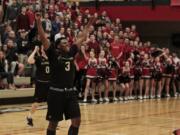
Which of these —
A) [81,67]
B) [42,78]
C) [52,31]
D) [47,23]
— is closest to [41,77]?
[42,78]

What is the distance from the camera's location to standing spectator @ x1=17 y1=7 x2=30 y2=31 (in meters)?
20.7

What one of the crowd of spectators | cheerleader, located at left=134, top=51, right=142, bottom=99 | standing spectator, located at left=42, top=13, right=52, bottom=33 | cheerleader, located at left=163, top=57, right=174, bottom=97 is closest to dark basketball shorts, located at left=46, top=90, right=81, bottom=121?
the crowd of spectators

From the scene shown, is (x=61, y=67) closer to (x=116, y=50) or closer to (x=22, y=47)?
(x=22, y=47)

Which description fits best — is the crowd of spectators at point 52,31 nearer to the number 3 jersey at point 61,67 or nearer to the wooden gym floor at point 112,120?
the wooden gym floor at point 112,120

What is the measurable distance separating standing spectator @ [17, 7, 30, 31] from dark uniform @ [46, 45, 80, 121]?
39.2 feet

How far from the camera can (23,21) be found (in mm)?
20781

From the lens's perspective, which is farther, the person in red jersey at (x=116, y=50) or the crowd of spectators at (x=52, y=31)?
the person in red jersey at (x=116, y=50)

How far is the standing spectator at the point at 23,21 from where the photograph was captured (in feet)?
67.9

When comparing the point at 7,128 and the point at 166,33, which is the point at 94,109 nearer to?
the point at 7,128

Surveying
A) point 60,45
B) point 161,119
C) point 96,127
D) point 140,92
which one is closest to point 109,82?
point 140,92

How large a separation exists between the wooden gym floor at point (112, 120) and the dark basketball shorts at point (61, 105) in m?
3.04

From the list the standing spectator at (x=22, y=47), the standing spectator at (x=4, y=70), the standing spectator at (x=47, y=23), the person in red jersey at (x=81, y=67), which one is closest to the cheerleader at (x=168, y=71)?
the person in red jersey at (x=81, y=67)

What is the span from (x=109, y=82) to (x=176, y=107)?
3.56 metres

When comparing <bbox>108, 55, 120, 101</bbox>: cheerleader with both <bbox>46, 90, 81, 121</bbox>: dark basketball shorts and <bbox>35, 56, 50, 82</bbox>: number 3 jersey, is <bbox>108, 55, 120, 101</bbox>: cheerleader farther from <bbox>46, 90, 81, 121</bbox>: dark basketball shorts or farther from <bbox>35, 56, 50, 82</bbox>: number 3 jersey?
<bbox>46, 90, 81, 121</bbox>: dark basketball shorts
